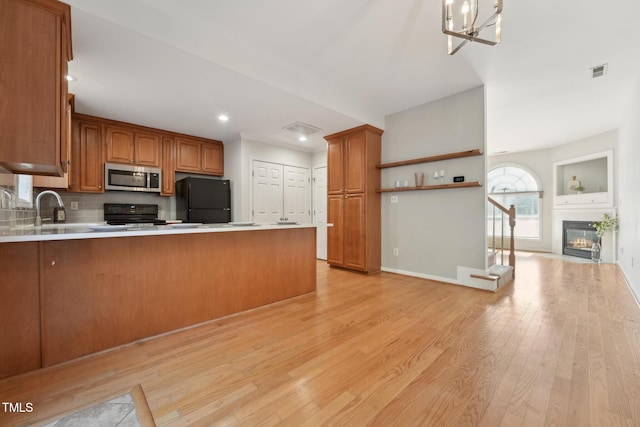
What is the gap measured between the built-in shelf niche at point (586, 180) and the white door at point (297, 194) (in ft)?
19.7

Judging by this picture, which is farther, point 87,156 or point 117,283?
point 87,156

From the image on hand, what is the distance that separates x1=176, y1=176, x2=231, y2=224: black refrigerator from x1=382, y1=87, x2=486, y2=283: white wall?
282 centimetres

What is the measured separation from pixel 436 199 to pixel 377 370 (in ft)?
8.94

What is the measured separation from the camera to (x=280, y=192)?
16.9ft

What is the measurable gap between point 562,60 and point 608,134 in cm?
408

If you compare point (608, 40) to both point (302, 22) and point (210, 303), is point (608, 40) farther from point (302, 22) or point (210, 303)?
point (210, 303)

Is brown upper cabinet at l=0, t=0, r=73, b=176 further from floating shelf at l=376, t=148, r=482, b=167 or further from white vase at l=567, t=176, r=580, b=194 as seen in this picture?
white vase at l=567, t=176, r=580, b=194

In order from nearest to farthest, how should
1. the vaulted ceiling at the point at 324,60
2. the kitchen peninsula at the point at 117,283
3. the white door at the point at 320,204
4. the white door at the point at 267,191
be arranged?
1. the kitchen peninsula at the point at 117,283
2. the vaulted ceiling at the point at 324,60
3. the white door at the point at 267,191
4. the white door at the point at 320,204

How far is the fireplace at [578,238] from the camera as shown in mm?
5539

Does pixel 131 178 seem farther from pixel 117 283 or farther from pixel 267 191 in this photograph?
pixel 117 283

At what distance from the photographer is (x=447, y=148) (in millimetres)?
3561

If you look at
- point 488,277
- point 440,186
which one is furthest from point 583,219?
point 440,186

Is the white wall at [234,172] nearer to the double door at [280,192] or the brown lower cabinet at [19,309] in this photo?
the double door at [280,192]

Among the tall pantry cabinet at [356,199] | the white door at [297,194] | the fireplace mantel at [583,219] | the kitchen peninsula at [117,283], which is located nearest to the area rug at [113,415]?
the kitchen peninsula at [117,283]
